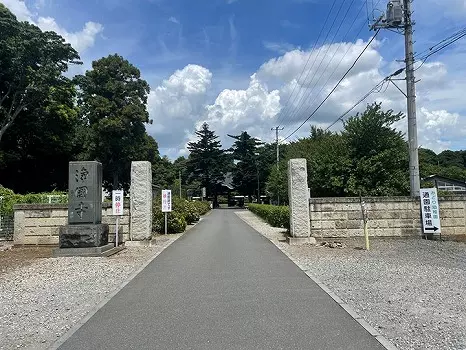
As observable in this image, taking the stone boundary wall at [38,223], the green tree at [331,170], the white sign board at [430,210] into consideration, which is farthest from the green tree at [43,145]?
the white sign board at [430,210]

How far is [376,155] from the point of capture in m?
23.0

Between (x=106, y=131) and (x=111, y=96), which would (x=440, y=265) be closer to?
(x=106, y=131)

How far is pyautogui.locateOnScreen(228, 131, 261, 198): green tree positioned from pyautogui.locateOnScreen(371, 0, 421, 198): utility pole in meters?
55.8

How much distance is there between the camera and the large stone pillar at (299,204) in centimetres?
1576

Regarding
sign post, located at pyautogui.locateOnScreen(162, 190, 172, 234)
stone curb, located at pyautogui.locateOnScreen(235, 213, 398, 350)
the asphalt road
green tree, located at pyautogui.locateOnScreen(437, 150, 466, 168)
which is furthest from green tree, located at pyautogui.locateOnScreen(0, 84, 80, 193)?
green tree, located at pyautogui.locateOnScreen(437, 150, 466, 168)

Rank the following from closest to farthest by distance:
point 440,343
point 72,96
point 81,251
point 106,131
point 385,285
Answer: point 440,343
point 385,285
point 81,251
point 72,96
point 106,131

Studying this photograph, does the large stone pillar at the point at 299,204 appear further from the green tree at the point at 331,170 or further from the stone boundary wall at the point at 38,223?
the green tree at the point at 331,170

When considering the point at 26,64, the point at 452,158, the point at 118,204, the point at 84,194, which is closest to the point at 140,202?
the point at 118,204

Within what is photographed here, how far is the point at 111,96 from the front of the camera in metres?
47.3

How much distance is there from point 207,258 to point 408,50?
1149cm

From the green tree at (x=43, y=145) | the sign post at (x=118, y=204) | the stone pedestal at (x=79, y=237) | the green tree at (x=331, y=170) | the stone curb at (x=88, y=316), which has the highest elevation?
the green tree at (x=43, y=145)

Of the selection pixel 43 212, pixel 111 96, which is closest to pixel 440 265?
pixel 43 212

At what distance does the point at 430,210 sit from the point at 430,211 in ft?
0.15

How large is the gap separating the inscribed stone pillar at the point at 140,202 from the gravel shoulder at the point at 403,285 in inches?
201
